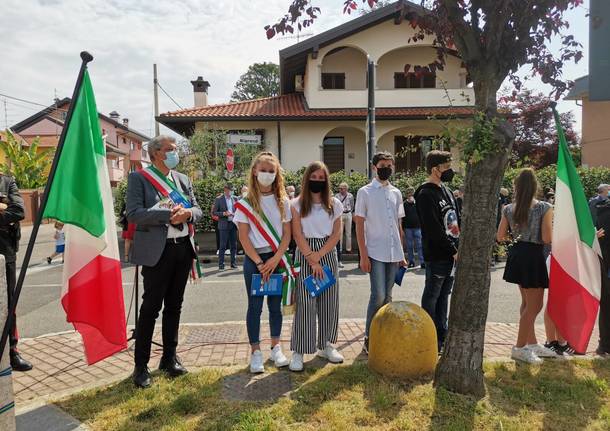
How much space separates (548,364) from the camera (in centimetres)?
425

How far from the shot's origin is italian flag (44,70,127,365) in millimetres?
3232

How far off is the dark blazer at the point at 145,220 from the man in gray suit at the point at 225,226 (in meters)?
7.15

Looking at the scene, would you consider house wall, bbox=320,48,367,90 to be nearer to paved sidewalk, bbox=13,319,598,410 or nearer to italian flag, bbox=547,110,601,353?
paved sidewalk, bbox=13,319,598,410

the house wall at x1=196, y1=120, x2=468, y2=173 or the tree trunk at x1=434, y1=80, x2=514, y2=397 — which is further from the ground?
the house wall at x1=196, y1=120, x2=468, y2=173

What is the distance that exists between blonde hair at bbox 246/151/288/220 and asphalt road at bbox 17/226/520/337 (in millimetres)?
2823

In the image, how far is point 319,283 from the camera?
4.08 metres

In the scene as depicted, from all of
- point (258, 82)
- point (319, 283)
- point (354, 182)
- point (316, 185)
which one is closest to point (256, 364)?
point (319, 283)

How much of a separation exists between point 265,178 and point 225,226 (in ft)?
25.4

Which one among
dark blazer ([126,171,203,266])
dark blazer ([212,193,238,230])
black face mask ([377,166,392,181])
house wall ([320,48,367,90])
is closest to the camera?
dark blazer ([126,171,203,266])

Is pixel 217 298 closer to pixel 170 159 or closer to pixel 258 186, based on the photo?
pixel 258 186

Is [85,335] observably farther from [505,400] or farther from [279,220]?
[505,400]

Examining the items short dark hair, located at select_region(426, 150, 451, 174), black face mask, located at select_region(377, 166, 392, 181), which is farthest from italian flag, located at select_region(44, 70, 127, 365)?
short dark hair, located at select_region(426, 150, 451, 174)

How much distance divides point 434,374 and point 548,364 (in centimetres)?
133

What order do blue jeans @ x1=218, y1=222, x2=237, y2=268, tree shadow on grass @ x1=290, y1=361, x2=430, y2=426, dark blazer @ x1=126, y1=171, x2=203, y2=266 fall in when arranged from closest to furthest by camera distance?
tree shadow on grass @ x1=290, y1=361, x2=430, y2=426 → dark blazer @ x1=126, y1=171, x2=203, y2=266 → blue jeans @ x1=218, y1=222, x2=237, y2=268
